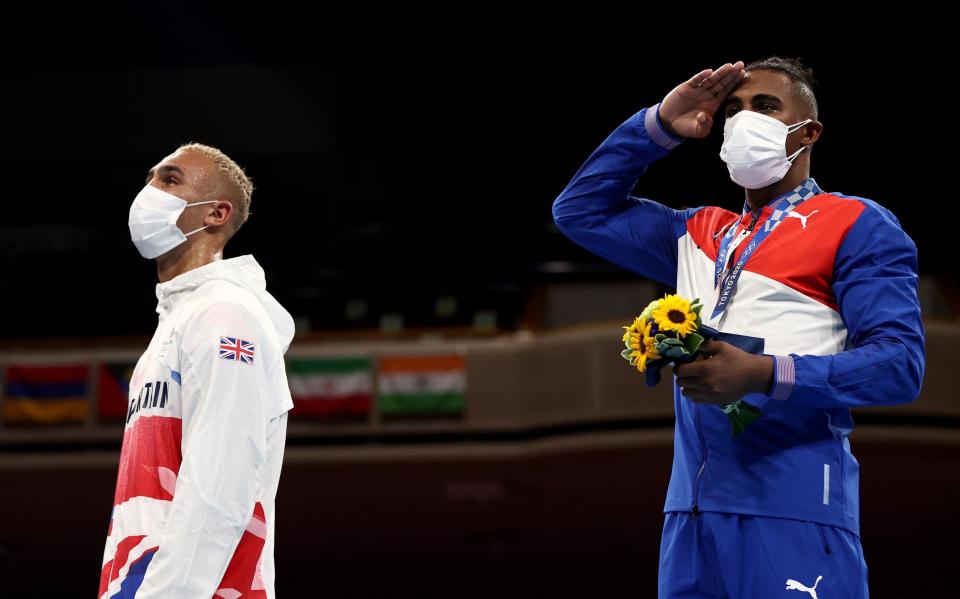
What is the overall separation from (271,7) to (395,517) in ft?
16.3

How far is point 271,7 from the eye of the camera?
10.2 m

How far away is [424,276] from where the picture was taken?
9.41 metres

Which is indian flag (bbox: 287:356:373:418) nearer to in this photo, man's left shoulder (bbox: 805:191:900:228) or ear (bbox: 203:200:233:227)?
ear (bbox: 203:200:233:227)

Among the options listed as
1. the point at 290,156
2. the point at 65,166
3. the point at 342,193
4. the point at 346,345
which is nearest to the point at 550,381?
the point at 346,345

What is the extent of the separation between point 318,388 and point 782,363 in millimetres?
6453

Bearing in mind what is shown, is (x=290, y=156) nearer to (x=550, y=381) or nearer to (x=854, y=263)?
(x=550, y=381)

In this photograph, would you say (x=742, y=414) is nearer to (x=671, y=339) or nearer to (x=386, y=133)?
(x=671, y=339)

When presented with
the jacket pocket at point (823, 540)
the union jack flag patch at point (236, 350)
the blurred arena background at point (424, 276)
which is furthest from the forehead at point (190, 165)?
the blurred arena background at point (424, 276)

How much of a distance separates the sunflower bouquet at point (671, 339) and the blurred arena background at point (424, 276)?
582 cm

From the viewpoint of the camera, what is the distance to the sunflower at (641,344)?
1738 mm

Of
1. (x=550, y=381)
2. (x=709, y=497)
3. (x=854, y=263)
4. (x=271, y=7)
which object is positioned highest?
(x=271, y=7)

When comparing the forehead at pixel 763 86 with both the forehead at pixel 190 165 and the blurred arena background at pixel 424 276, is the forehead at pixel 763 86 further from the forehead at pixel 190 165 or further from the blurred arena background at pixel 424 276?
the blurred arena background at pixel 424 276

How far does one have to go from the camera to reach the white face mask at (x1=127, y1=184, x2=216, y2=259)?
1954 millimetres

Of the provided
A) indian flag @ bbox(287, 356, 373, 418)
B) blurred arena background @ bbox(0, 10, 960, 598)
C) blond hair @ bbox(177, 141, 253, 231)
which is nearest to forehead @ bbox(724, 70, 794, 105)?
blond hair @ bbox(177, 141, 253, 231)
